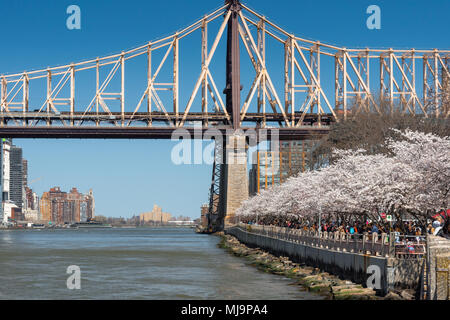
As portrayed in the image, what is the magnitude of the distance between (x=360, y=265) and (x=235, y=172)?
70.4 metres

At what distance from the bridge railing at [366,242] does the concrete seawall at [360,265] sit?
321mm

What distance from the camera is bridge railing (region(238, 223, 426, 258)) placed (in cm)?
2880

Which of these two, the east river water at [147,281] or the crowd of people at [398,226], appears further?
the east river water at [147,281]

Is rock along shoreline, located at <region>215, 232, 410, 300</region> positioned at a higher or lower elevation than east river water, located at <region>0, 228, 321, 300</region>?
higher

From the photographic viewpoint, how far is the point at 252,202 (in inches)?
3841

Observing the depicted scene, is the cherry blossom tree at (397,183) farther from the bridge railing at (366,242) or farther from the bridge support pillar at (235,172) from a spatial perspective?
the bridge support pillar at (235,172)

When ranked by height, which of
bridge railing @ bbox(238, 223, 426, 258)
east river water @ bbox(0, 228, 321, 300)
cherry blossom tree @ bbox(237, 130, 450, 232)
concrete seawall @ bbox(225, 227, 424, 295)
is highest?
cherry blossom tree @ bbox(237, 130, 450, 232)

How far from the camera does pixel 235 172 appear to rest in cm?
10238

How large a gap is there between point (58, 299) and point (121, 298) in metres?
2.64

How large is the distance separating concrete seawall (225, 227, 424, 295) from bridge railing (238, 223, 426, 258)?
0.32m

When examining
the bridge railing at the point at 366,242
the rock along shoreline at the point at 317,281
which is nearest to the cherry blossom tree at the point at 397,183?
the bridge railing at the point at 366,242

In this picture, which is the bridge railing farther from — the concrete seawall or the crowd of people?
the crowd of people

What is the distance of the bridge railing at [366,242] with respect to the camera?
94.5ft

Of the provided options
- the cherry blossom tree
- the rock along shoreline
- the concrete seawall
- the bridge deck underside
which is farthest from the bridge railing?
the bridge deck underside
